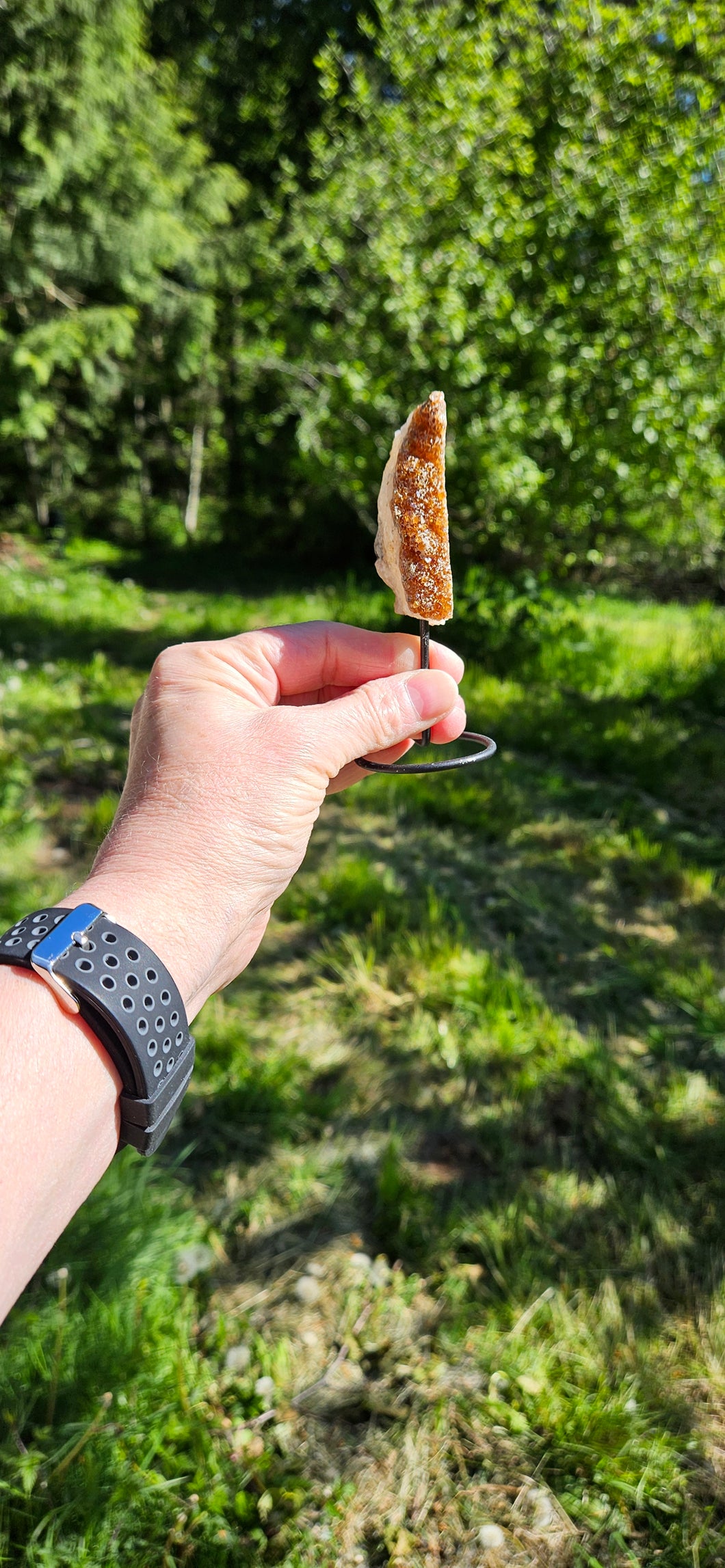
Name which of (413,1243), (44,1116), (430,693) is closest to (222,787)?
(430,693)

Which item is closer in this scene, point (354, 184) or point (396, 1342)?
point (396, 1342)

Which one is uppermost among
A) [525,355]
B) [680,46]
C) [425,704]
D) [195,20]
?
[195,20]

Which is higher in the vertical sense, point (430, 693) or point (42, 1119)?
point (430, 693)

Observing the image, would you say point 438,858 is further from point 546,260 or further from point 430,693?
point 546,260

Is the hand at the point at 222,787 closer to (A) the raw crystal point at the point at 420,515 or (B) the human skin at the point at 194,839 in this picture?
(B) the human skin at the point at 194,839

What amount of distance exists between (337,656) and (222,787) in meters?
0.64

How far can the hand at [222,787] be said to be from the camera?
143 centimetres

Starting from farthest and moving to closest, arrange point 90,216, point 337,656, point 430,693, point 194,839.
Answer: point 90,216 → point 337,656 → point 430,693 → point 194,839

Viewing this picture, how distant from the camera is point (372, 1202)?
248cm

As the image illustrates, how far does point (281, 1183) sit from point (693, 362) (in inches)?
271

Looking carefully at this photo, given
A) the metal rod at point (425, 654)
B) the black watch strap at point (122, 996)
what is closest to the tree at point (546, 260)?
the metal rod at point (425, 654)

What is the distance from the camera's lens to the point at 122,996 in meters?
1.23

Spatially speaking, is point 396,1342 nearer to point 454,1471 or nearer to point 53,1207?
point 454,1471

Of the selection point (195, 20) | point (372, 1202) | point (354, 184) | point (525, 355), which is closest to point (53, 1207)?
point (372, 1202)
